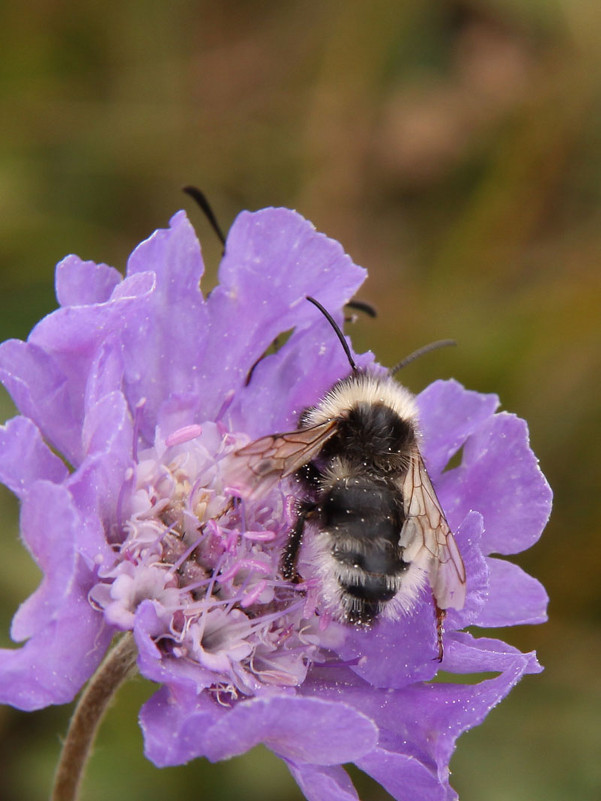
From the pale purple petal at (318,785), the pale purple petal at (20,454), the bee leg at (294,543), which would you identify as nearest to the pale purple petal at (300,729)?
the pale purple petal at (318,785)

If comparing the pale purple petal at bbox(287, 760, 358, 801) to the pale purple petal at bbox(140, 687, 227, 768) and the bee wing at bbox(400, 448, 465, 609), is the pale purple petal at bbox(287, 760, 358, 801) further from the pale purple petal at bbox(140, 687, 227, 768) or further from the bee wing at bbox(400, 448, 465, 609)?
the bee wing at bbox(400, 448, 465, 609)

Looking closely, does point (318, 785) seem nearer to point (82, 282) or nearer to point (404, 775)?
point (404, 775)

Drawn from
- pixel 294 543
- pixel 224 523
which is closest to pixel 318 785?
pixel 294 543

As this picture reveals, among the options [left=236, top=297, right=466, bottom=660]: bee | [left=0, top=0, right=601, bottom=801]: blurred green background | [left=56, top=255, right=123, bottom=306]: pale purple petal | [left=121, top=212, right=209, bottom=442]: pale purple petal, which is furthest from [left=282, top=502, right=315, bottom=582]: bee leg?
[left=0, top=0, right=601, bottom=801]: blurred green background

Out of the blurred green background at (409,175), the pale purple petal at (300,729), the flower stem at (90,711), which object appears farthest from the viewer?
the blurred green background at (409,175)

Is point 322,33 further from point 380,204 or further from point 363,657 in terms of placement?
point 363,657

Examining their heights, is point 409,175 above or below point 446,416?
above

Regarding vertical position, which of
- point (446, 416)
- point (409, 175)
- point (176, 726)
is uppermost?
point (409, 175)

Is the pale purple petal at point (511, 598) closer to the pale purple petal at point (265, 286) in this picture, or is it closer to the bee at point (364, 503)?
the bee at point (364, 503)
